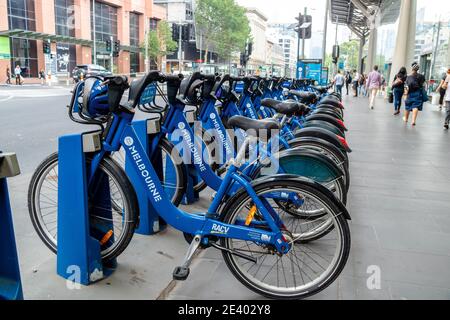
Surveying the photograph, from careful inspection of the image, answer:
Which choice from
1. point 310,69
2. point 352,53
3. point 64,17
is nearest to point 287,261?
point 310,69

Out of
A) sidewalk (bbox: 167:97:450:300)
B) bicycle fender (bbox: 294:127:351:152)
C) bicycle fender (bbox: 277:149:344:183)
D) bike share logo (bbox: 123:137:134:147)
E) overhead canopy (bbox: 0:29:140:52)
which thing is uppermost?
overhead canopy (bbox: 0:29:140:52)

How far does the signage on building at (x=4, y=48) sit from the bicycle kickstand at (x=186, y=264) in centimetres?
3870

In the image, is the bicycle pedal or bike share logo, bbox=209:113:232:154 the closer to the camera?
the bicycle pedal

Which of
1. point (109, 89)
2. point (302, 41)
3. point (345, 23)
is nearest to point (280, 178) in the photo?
point (109, 89)

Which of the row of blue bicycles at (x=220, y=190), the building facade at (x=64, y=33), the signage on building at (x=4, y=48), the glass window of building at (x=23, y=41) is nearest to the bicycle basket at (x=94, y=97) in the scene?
the row of blue bicycles at (x=220, y=190)

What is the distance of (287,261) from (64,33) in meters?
44.3

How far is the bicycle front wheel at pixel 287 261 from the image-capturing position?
264 cm

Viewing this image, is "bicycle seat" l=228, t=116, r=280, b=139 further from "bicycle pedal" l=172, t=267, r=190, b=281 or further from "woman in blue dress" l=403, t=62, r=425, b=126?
"woman in blue dress" l=403, t=62, r=425, b=126

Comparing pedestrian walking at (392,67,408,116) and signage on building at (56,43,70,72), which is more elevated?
signage on building at (56,43,70,72)

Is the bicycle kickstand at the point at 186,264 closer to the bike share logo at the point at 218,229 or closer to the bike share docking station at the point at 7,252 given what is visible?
the bike share logo at the point at 218,229

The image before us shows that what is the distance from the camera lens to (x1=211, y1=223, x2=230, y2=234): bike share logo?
2.73 m

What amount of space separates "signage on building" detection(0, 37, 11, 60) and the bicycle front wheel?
3864cm

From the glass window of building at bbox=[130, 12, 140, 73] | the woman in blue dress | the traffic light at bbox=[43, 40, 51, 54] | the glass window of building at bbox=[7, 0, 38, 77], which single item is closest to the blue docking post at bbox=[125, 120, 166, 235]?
the woman in blue dress
